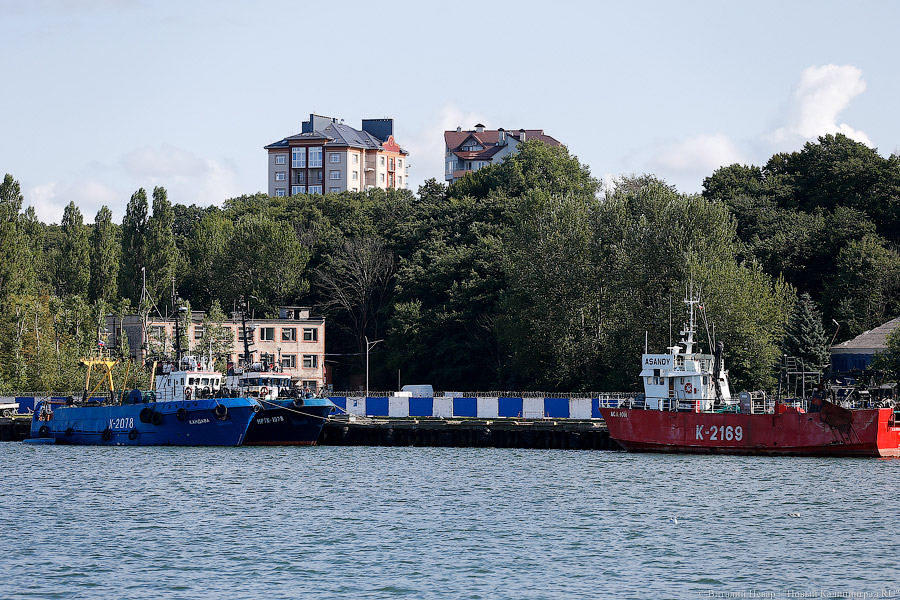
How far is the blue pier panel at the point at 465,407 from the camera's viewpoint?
86188 millimetres

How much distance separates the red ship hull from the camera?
212 ft

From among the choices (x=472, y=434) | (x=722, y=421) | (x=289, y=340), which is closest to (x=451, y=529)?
(x=722, y=421)

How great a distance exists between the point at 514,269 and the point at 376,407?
734 inches

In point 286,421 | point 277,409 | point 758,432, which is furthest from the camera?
point 286,421

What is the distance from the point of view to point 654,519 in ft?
146

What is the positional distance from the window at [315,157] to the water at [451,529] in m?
121

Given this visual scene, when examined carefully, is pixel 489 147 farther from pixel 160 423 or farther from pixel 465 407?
pixel 160 423

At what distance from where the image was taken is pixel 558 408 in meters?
84.8

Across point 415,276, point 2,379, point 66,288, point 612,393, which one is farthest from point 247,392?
point 66,288

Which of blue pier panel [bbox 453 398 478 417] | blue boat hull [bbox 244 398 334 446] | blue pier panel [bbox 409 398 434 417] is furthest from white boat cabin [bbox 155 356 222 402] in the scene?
blue pier panel [bbox 453 398 478 417]

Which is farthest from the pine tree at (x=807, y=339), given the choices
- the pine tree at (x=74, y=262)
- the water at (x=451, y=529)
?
the pine tree at (x=74, y=262)

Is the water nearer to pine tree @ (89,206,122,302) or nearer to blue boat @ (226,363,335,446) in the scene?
blue boat @ (226,363,335,446)

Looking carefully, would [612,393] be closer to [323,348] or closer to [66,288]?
[323,348]

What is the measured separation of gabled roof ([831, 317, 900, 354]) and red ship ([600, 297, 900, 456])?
74.4 ft
